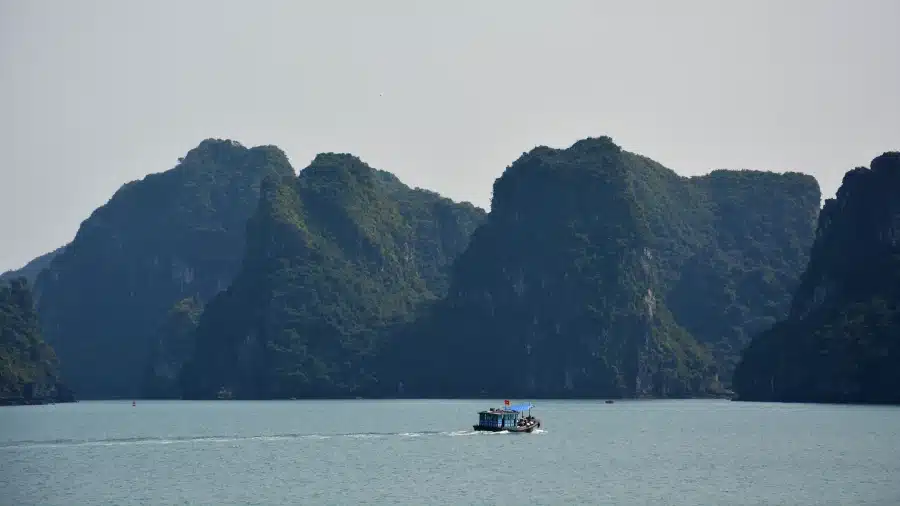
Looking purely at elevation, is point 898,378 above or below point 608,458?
above

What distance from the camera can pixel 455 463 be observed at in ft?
350

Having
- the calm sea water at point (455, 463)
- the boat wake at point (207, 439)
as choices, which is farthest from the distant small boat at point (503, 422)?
the calm sea water at point (455, 463)

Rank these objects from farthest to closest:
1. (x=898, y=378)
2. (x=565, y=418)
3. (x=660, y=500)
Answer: (x=898, y=378) → (x=565, y=418) → (x=660, y=500)

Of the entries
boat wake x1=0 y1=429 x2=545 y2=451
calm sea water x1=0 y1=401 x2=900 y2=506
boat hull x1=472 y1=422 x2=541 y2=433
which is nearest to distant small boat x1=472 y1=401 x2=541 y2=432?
boat hull x1=472 y1=422 x2=541 y2=433

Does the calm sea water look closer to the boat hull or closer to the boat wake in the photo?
the boat wake

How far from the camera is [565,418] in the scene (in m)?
182

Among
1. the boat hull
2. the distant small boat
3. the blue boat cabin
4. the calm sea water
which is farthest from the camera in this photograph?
the blue boat cabin

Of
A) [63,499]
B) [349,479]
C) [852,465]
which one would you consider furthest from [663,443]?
[63,499]

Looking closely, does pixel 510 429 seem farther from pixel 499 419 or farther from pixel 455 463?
pixel 455 463

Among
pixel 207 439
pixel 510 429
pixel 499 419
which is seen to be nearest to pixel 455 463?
pixel 207 439

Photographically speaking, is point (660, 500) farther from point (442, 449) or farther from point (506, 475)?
point (442, 449)

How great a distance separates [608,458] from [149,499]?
40273 millimetres

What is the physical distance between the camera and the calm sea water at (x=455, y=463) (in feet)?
280

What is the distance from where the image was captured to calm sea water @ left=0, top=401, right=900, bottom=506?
8525 cm
